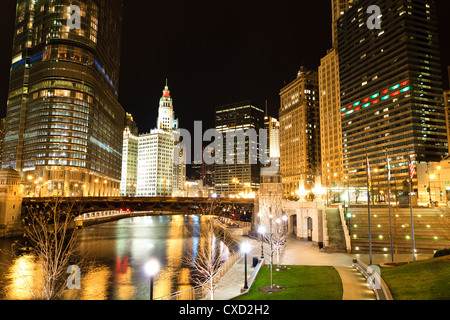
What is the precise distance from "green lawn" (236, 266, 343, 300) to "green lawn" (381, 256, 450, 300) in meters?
3.86

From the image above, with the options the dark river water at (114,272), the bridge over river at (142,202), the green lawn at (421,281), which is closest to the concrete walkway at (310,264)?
the green lawn at (421,281)

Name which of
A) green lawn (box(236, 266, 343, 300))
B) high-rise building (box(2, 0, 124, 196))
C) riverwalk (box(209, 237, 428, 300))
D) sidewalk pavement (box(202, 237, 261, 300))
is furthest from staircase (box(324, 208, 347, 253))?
high-rise building (box(2, 0, 124, 196))

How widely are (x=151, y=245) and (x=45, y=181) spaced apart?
102m

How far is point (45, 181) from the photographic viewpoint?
5930 inches

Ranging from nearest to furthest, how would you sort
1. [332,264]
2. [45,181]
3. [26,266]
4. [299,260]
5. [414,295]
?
[414,295]
[332,264]
[299,260]
[26,266]
[45,181]

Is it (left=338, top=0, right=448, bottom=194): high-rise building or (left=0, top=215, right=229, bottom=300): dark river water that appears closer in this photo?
(left=0, top=215, right=229, bottom=300): dark river water

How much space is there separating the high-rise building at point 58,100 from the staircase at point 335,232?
117 metres

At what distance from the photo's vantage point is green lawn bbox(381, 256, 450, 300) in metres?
18.6

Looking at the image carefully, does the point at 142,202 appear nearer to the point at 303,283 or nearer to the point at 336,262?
the point at 336,262

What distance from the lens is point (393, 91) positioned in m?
164

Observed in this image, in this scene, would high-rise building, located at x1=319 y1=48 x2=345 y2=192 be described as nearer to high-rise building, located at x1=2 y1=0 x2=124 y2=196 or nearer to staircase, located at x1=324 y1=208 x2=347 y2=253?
high-rise building, located at x1=2 y1=0 x2=124 y2=196

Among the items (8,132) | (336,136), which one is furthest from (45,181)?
(336,136)
